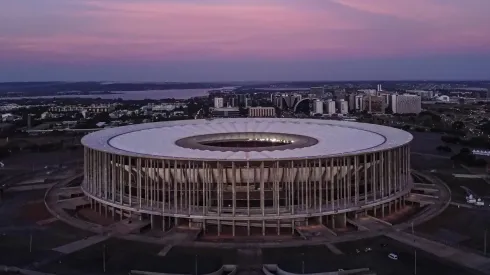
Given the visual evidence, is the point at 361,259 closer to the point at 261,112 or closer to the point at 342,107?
the point at 261,112

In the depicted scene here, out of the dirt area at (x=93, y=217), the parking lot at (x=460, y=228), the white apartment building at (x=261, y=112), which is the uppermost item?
the white apartment building at (x=261, y=112)

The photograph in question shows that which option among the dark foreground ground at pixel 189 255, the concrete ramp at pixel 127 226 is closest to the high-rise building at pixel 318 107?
the dark foreground ground at pixel 189 255

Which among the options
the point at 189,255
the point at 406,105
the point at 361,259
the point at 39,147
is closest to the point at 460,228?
the point at 361,259

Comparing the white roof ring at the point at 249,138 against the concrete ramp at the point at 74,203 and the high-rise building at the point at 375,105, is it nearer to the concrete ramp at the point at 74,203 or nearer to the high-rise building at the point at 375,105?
the concrete ramp at the point at 74,203

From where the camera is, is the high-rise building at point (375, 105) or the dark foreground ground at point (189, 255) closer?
the dark foreground ground at point (189, 255)

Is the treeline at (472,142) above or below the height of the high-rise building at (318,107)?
below

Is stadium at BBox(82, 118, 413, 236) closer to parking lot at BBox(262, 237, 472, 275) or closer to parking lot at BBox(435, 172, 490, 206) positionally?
parking lot at BBox(262, 237, 472, 275)

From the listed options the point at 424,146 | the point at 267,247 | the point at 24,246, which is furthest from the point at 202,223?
the point at 424,146
